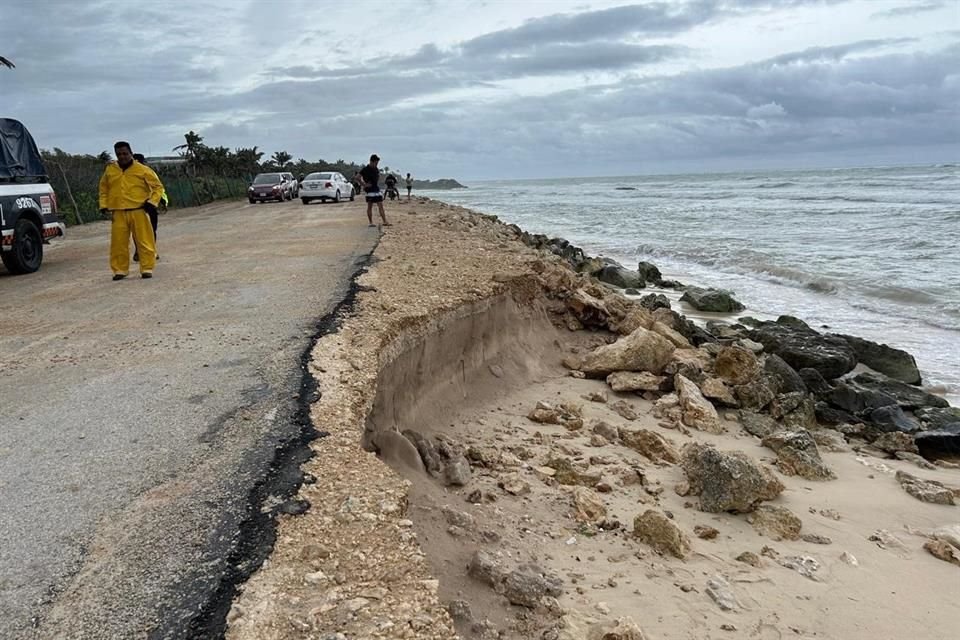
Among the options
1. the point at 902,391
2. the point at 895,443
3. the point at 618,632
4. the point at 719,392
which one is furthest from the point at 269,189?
the point at 618,632

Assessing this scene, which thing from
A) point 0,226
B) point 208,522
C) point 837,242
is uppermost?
point 0,226

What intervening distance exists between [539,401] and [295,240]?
26.9 feet

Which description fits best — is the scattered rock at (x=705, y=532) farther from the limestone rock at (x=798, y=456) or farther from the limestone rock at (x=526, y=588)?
the limestone rock at (x=798, y=456)

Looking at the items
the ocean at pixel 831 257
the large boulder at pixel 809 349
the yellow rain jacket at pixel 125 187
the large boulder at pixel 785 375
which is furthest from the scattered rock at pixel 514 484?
the yellow rain jacket at pixel 125 187

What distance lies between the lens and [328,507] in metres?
3.21

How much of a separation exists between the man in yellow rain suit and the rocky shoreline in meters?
3.10

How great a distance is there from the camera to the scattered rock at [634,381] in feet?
25.4

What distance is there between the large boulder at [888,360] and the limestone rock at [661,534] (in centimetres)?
629

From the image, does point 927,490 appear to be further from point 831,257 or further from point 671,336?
point 831,257

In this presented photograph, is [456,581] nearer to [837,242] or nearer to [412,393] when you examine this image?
[412,393]

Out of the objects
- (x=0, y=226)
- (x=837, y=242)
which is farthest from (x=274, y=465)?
(x=837, y=242)

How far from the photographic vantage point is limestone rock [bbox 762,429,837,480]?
6160mm

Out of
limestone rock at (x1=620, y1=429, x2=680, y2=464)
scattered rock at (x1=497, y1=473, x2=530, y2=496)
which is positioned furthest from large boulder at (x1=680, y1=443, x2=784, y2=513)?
scattered rock at (x1=497, y1=473, x2=530, y2=496)

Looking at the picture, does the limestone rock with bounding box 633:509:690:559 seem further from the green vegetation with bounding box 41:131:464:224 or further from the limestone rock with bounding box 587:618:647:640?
the green vegetation with bounding box 41:131:464:224
